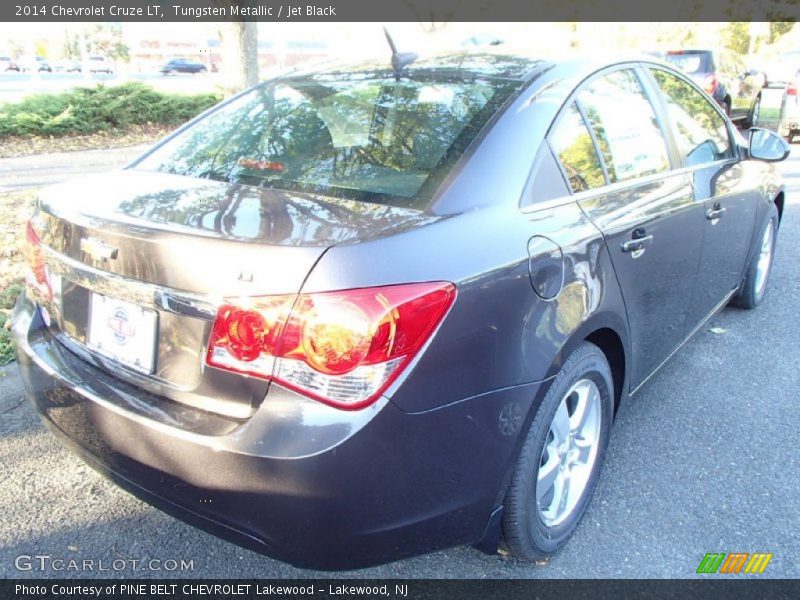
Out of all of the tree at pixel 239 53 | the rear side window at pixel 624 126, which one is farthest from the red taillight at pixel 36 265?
the tree at pixel 239 53

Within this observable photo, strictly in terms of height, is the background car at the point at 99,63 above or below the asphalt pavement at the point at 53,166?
below

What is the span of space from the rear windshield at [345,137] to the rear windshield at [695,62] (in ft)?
34.0

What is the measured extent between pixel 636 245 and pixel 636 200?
210 mm

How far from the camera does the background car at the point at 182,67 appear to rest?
4492 cm

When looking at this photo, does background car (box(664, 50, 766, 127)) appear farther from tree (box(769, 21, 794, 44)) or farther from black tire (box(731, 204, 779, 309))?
tree (box(769, 21, 794, 44))

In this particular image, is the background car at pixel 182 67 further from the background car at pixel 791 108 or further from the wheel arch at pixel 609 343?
the wheel arch at pixel 609 343

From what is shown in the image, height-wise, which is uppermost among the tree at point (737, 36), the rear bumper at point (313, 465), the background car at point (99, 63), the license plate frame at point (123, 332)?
the tree at point (737, 36)

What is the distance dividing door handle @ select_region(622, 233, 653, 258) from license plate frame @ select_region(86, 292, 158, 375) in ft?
5.12

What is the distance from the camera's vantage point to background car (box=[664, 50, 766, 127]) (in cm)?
1112

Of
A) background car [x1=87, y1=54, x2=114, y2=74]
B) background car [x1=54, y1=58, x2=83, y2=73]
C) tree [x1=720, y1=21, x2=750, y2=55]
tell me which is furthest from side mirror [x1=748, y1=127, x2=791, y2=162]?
background car [x1=54, y1=58, x2=83, y2=73]

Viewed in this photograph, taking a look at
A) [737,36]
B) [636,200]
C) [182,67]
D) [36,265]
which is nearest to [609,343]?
[636,200]

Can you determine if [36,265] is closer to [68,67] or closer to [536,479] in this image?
[536,479]

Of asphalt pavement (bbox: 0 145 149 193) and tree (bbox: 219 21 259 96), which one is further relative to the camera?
tree (bbox: 219 21 259 96)

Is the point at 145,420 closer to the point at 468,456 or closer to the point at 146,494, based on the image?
the point at 146,494
